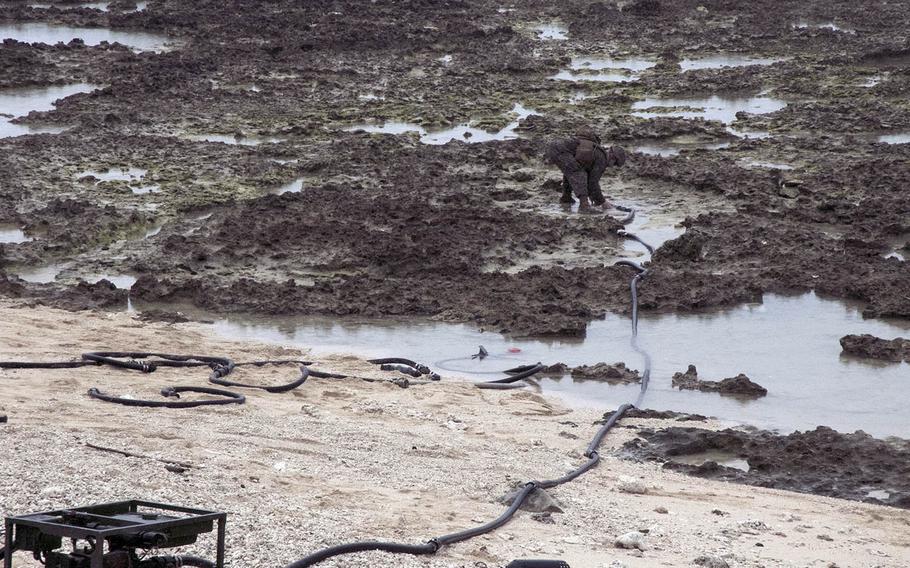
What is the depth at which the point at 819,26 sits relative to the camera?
3234cm

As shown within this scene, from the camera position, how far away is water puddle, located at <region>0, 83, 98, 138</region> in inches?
828

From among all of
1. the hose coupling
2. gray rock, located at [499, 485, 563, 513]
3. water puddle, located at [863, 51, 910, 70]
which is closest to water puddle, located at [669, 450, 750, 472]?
gray rock, located at [499, 485, 563, 513]

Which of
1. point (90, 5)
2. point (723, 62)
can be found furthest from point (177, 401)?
point (90, 5)

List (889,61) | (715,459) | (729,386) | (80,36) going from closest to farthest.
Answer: (715,459) < (729,386) < (889,61) < (80,36)

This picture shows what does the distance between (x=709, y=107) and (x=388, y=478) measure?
17562 millimetres

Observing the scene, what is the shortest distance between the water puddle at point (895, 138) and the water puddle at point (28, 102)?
13.5m

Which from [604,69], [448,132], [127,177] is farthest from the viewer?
[604,69]

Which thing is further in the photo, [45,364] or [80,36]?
[80,36]

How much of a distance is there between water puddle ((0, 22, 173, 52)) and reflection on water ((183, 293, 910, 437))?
764 inches

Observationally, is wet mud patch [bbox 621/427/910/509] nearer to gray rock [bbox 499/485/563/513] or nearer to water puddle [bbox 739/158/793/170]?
gray rock [bbox 499/485/563/513]

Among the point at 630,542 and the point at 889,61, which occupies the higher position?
the point at 889,61

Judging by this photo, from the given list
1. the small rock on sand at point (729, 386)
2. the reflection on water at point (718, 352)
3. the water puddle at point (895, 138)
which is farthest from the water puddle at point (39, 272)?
the water puddle at point (895, 138)

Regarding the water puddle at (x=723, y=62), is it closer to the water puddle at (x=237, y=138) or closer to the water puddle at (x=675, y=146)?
the water puddle at (x=675, y=146)

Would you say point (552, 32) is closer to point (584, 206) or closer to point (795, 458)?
point (584, 206)
